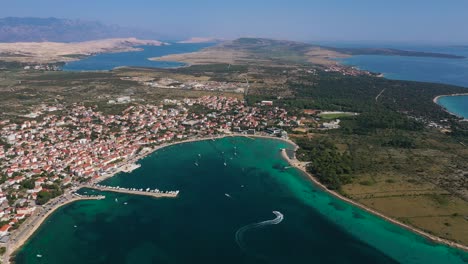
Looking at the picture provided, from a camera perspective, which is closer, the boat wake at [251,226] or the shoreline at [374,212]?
the boat wake at [251,226]

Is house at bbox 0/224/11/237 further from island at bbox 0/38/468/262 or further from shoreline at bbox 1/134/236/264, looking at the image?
shoreline at bbox 1/134/236/264

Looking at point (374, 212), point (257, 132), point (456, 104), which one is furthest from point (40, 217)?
point (456, 104)

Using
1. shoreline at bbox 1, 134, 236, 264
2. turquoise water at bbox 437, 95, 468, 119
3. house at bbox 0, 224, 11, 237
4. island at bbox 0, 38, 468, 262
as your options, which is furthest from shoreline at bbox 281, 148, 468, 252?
turquoise water at bbox 437, 95, 468, 119

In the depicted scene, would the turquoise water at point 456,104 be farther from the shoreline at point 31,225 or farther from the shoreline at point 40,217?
the shoreline at point 31,225

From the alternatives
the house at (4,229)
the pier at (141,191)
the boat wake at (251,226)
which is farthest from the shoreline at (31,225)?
the boat wake at (251,226)

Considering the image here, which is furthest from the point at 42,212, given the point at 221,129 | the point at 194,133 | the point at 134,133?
the point at 221,129
